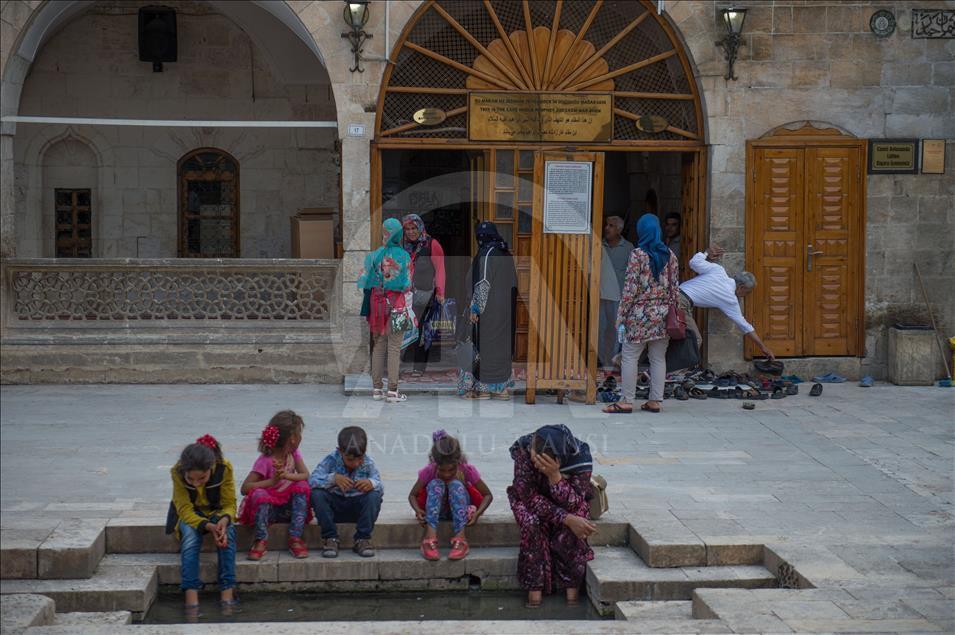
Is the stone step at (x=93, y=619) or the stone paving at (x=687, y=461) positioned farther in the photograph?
the stone paving at (x=687, y=461)

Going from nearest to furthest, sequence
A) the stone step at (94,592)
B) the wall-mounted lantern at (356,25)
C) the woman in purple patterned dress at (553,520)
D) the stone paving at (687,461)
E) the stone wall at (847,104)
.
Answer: the stone step at (94,592) → the stone paving at (687,461) → the woman in purple patterned dress at (553,520) → the wall-mounted lantern at (356,25) → the stone wall at (847,104)

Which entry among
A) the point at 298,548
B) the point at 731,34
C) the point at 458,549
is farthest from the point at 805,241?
the point at 298,548

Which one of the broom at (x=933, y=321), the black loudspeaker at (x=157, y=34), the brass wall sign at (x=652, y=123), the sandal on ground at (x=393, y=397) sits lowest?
the sandal on ground at (x=393, y=397)

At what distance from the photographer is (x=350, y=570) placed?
21.6ft

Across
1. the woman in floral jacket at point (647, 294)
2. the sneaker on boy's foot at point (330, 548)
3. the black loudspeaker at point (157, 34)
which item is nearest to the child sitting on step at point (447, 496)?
the sneaker on boy's foot at point (330, 548)

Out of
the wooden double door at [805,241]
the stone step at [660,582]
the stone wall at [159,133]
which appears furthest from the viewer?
the stone wall at [159,133]

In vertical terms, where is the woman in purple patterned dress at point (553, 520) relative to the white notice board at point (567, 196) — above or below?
below

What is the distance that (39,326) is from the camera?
11.5 metres

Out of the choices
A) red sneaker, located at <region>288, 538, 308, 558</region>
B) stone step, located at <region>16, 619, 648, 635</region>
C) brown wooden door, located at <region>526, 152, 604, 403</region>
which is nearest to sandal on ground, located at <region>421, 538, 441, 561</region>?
red sneaker, located at <region>288, 538, 308, 558</region>

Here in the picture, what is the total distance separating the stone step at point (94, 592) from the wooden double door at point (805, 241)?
696cm

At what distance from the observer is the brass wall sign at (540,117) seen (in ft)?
37.9

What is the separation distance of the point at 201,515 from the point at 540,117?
20.3ft

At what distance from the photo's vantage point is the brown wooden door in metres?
10.5

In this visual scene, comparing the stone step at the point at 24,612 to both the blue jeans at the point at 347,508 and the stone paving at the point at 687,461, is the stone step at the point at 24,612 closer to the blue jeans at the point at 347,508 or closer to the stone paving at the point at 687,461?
the stone paving at the point at 687,461
